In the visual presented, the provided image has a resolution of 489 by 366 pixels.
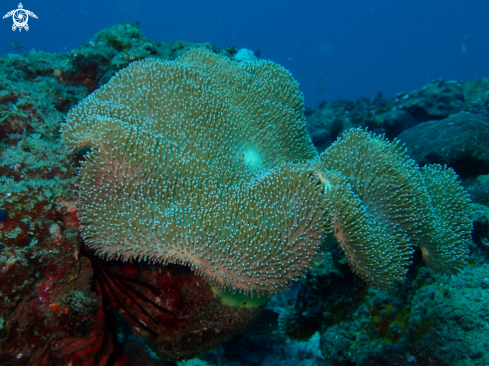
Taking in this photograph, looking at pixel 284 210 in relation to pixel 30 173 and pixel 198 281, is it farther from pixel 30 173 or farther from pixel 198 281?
pixel 30 173

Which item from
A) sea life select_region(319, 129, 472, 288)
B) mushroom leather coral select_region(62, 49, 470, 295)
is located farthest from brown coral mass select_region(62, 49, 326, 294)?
sea life select_region(319, 129, 472, 288)

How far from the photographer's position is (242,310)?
3.88 meters

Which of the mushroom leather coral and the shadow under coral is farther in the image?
the shadow under coral

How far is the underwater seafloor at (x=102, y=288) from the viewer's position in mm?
2748

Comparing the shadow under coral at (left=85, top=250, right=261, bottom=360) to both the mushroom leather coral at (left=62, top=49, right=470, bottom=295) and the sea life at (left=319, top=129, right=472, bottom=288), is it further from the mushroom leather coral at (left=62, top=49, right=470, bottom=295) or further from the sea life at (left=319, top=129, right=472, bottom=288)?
→ the sea life at (left=319, top=129, right=472, bottom=288)

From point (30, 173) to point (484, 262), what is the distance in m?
5.87

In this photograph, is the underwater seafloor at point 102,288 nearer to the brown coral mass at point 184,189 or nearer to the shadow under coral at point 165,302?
the shadow under coral at point 165,302

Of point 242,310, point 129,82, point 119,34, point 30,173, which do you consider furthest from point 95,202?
point 119,34

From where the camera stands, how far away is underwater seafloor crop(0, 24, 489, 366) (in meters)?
2.75

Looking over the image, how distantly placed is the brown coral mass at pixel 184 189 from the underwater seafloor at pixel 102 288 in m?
0.41

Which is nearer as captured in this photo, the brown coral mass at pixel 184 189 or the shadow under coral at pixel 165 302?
the brown coral mass at pixel 184 189

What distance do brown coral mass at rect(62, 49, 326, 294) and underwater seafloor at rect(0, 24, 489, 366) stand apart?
1.35 feet

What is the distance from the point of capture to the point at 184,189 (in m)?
3.23

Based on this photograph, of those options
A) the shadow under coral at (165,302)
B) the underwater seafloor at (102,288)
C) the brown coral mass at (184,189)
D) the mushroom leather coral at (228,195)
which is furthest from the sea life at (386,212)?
the shadow under coral at (165,302)
